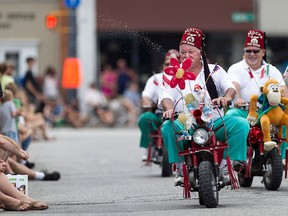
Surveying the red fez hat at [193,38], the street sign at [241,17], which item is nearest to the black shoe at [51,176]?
the red fez hat at [193,38]

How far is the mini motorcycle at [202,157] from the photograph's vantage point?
11297mm

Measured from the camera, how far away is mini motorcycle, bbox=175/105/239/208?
1130 centimetres

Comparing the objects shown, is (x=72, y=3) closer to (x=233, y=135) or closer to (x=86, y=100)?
(x=86, y=100)

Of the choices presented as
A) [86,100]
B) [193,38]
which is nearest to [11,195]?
[193,38]

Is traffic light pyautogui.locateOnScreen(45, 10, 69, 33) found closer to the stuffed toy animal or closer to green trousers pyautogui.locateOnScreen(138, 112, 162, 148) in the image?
green trousers pyautogui.locateOnScreen(138, 112, 162, 148)

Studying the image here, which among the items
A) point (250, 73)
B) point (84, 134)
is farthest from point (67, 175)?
point (84, 134)

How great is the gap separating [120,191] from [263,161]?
185 cm

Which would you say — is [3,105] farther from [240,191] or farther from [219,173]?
[219,173]

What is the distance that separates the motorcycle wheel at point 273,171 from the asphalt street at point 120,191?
0.36 ft

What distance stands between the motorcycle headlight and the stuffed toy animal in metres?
1.82

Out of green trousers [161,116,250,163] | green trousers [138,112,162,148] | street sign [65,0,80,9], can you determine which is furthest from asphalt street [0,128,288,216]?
street sign [65,0,80,9]

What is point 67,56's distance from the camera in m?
38.9

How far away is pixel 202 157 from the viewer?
11.5 metres

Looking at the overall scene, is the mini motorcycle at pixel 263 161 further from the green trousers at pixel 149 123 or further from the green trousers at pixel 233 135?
the green trousers at pixel 149 123
